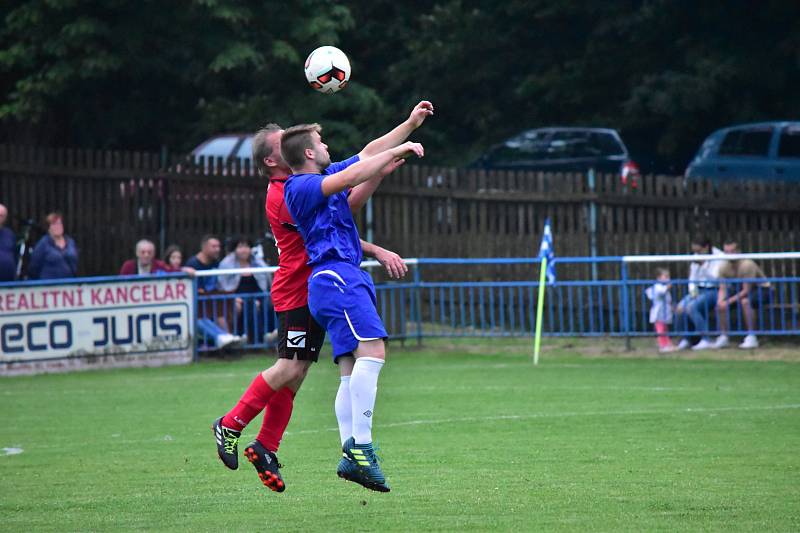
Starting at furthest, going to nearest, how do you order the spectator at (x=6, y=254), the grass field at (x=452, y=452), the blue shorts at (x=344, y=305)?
1. the spectator at (x=6, y=254)
2. the blue shorts at (x=344, y=305)
3. the grass field at (x=452, y=452)

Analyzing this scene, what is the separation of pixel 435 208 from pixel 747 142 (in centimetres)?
611

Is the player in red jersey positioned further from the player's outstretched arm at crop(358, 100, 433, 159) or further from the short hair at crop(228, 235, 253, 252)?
the short hair at crop(228, 235, 253, 252)

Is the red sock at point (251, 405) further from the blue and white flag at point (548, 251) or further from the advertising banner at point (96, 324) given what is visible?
the blue and white flag at point (548, 251)

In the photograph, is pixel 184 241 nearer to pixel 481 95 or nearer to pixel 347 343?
pixel 481 95

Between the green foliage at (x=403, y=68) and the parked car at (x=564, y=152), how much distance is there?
1720mm

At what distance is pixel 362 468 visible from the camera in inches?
303

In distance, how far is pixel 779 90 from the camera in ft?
90.1

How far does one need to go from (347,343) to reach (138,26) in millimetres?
19374

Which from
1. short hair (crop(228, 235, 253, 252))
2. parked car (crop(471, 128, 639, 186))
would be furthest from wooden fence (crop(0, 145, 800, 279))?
parked car (crop(471, 128, 639, 186))

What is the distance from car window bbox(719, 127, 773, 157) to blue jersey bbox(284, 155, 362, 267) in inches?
665

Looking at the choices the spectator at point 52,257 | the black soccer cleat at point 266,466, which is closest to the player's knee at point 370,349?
the black soccer cleat at point 266,466

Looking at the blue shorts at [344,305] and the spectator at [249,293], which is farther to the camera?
the spectator at [249,293]

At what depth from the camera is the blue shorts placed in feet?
25.7

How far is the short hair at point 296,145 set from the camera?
7.95 m
